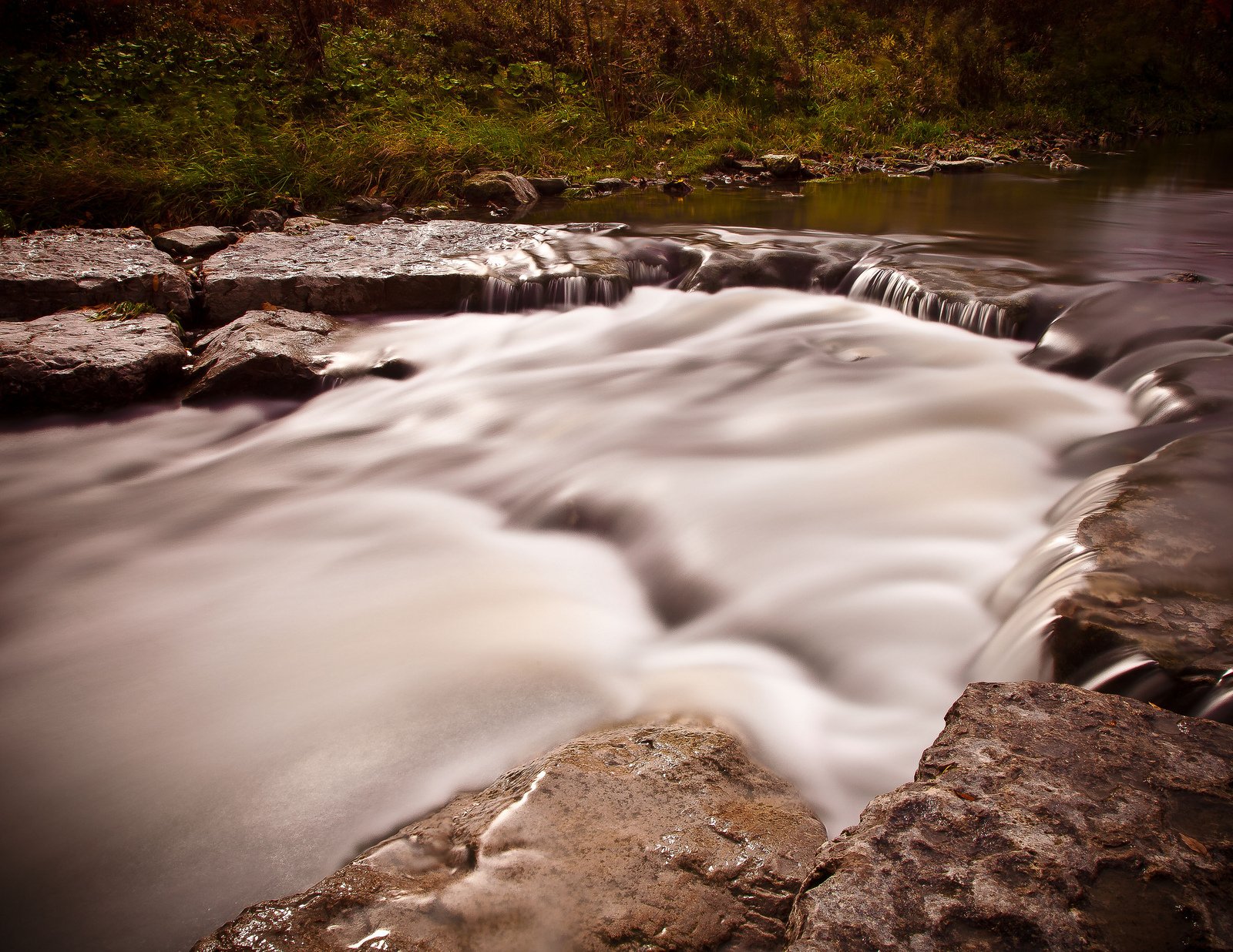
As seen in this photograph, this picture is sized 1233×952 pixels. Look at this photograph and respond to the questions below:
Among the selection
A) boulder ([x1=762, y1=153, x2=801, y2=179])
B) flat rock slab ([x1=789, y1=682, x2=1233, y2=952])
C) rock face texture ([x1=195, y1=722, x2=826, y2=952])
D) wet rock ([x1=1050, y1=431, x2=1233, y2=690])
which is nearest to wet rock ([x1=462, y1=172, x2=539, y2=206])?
boulder ([x1=762, y1=153, x2=801, y2=179])

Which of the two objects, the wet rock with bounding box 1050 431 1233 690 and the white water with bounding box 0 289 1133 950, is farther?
the white water with bounding box 0 289 1133 950

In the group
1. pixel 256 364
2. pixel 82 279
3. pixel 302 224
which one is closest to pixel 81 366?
pixel 256 364

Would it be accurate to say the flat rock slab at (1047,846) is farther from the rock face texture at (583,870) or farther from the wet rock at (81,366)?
the wet rock at (81,366)

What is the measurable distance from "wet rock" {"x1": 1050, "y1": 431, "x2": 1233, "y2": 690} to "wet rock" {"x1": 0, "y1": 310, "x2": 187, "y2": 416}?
4532mm

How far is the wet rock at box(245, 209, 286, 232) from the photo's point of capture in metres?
7.48

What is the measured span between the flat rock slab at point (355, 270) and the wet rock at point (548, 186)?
322 cm

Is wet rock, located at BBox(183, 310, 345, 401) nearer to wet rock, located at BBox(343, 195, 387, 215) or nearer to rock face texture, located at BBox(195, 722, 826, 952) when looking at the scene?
rock face texture, located at BBox(195, 722, 826, 952)

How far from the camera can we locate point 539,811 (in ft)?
5.34

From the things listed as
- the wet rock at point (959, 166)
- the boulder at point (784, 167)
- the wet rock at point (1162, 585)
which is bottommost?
the wet rock at point (1162, 585)

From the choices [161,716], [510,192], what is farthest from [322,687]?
[510,192]

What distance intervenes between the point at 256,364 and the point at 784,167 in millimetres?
8304

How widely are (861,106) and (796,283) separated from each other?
945 centimetres

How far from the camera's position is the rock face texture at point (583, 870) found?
1.38m

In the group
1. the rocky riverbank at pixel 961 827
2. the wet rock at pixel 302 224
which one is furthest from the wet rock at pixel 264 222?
the rocky riverbank at pixel 961 827
